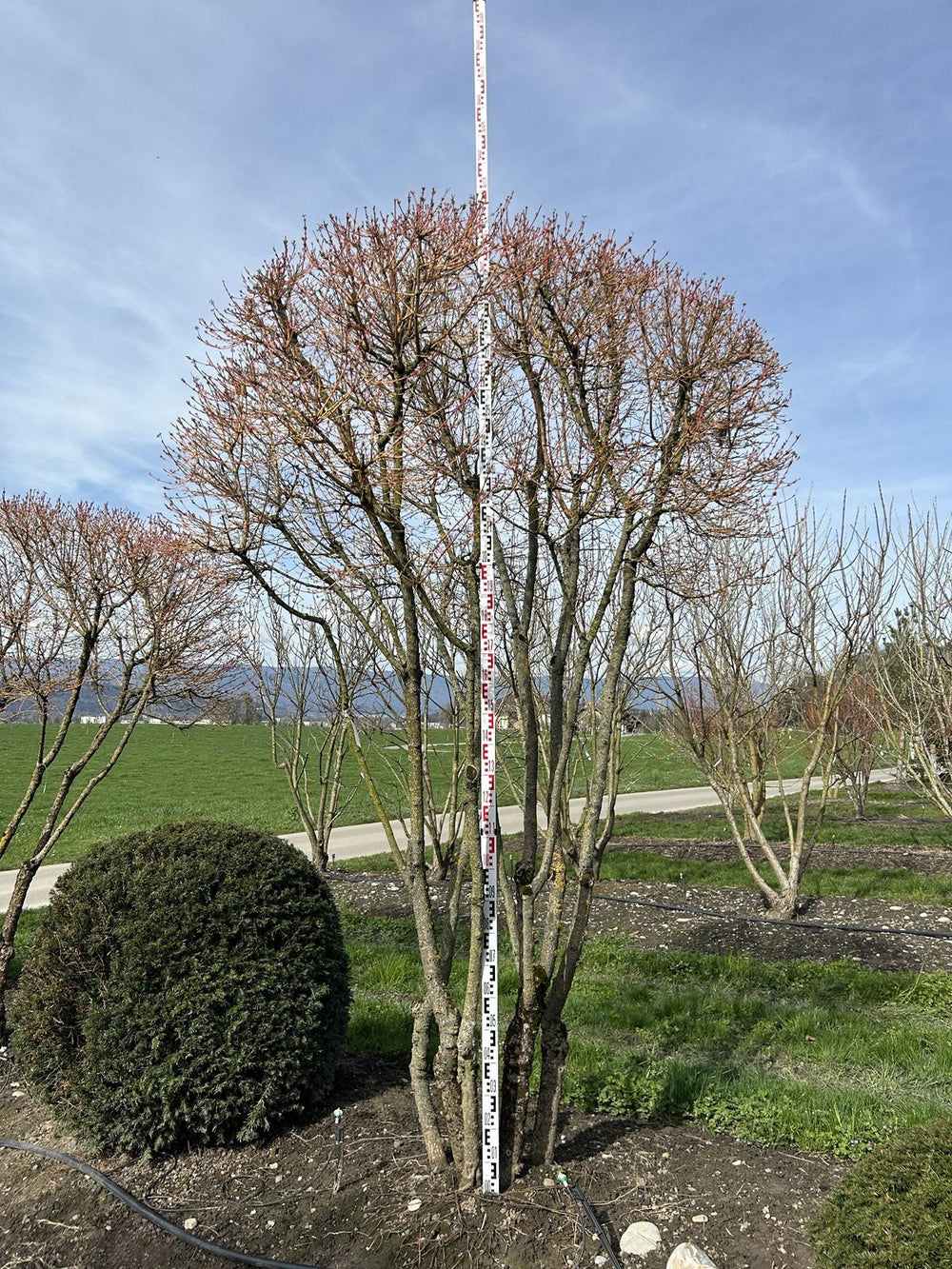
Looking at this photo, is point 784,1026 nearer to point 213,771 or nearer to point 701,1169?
point 701,1169

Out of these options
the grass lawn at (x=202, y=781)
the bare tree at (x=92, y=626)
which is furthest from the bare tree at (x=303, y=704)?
the bare tree at (x=92, y=626)

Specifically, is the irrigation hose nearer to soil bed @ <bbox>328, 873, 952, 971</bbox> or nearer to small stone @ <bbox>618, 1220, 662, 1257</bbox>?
small stone @ <bbox>618, 1220, 662, 1257</bbox>

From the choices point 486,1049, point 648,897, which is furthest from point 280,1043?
point 648,897

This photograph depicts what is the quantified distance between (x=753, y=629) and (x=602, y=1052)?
517 cm

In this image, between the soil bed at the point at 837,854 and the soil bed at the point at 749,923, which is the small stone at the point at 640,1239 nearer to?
the soil bed at the point at 749,923

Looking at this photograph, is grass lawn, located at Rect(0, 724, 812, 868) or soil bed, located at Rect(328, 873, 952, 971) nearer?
soil bed, located at Rect(328, 873, 952, 971)

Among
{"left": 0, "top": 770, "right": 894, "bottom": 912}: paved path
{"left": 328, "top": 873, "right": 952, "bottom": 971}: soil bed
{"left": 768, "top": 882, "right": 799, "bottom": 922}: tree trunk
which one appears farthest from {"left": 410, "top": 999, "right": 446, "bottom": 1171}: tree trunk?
{"left": 768, "top": 882, "right": 799, "bottom": 922}: tree trunk

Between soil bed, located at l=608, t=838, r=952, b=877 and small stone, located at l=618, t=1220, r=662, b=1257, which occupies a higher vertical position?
soil bed, located at l=608, t=838, r=952, b=877

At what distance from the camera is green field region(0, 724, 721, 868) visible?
13.2 m

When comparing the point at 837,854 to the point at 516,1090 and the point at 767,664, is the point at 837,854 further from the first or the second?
the point at 516,1090

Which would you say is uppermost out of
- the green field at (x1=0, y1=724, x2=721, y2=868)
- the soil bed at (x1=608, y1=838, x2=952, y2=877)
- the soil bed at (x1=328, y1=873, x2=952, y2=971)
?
the green field at (x1=0, y1=724, x2=721, y2=868)

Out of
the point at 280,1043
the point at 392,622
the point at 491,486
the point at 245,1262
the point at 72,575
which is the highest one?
the point at 72,575

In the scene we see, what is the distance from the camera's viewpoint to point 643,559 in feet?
11.3

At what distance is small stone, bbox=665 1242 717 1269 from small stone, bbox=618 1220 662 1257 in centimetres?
8
